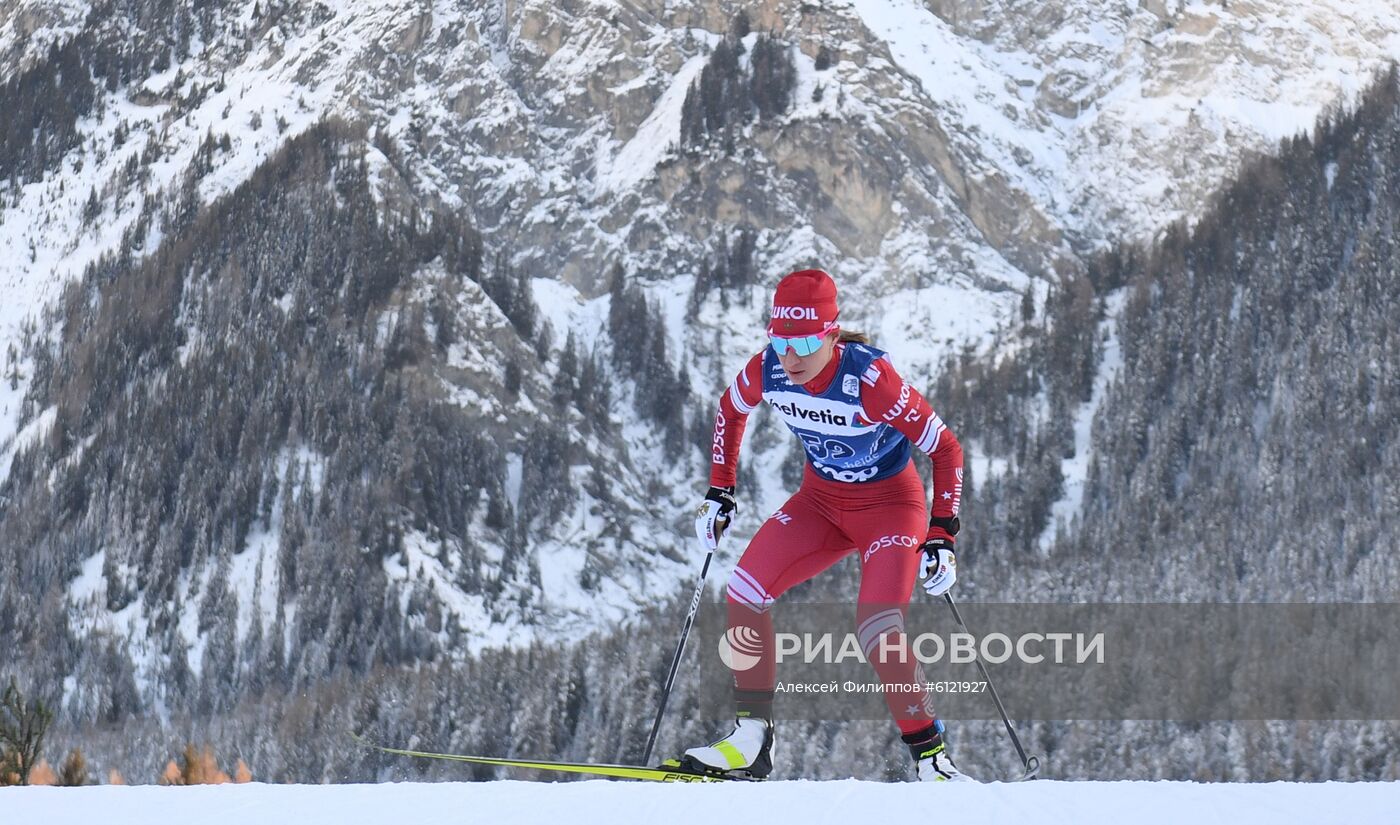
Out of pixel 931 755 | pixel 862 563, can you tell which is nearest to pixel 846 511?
pixel 862 563

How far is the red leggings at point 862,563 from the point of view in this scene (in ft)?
27.1

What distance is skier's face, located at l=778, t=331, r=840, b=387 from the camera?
8.53 metres

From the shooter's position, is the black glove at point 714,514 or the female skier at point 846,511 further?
the black glove at point 714,514

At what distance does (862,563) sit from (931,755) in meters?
1.15

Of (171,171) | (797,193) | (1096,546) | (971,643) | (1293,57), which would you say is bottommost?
(971,643)

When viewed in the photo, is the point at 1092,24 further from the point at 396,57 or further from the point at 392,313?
the point at 392,313

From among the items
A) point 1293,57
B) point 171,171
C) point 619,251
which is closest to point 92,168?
Result: point 171,171

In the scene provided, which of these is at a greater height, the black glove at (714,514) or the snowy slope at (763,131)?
the snowy slope at (763,131)

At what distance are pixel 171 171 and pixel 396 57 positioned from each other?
98.9 feet

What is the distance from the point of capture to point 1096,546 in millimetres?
127750

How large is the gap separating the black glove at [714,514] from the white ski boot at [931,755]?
1.77 meters

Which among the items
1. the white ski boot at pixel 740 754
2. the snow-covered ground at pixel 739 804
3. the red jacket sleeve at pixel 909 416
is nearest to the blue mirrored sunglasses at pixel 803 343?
the red jacket sleeve at pixel 909 416

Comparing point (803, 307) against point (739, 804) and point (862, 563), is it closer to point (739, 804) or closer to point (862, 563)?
point (862, 563)

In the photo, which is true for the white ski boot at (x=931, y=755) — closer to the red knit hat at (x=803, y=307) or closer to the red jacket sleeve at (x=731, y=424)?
the red jacket sleeve at (x=731, y=424)
